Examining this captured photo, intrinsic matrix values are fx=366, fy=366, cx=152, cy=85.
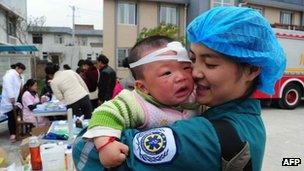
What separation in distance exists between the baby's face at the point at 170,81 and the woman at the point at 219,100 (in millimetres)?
66

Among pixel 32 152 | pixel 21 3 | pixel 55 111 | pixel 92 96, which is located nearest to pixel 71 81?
pixel 55 111

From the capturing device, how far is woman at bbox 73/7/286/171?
38.4 inches

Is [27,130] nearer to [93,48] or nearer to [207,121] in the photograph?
[207,121]

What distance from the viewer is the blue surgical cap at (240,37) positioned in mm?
1034

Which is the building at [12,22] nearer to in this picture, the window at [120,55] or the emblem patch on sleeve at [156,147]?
the window at [120,55]

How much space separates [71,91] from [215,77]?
641 centimetres

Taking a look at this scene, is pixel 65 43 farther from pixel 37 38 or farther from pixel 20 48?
pixel 20 48

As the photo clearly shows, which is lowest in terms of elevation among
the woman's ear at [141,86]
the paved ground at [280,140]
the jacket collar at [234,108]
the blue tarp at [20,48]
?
the paved ground at [280,140]

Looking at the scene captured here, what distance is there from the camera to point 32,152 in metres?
3.23

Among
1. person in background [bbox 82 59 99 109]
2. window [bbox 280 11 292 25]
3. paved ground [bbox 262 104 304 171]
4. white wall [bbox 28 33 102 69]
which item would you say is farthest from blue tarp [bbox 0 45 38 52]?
white wall [bbox 28 33 102 69]

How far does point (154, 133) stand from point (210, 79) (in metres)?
0.24

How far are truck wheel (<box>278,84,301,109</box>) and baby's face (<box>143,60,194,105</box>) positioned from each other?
11.9 metres
